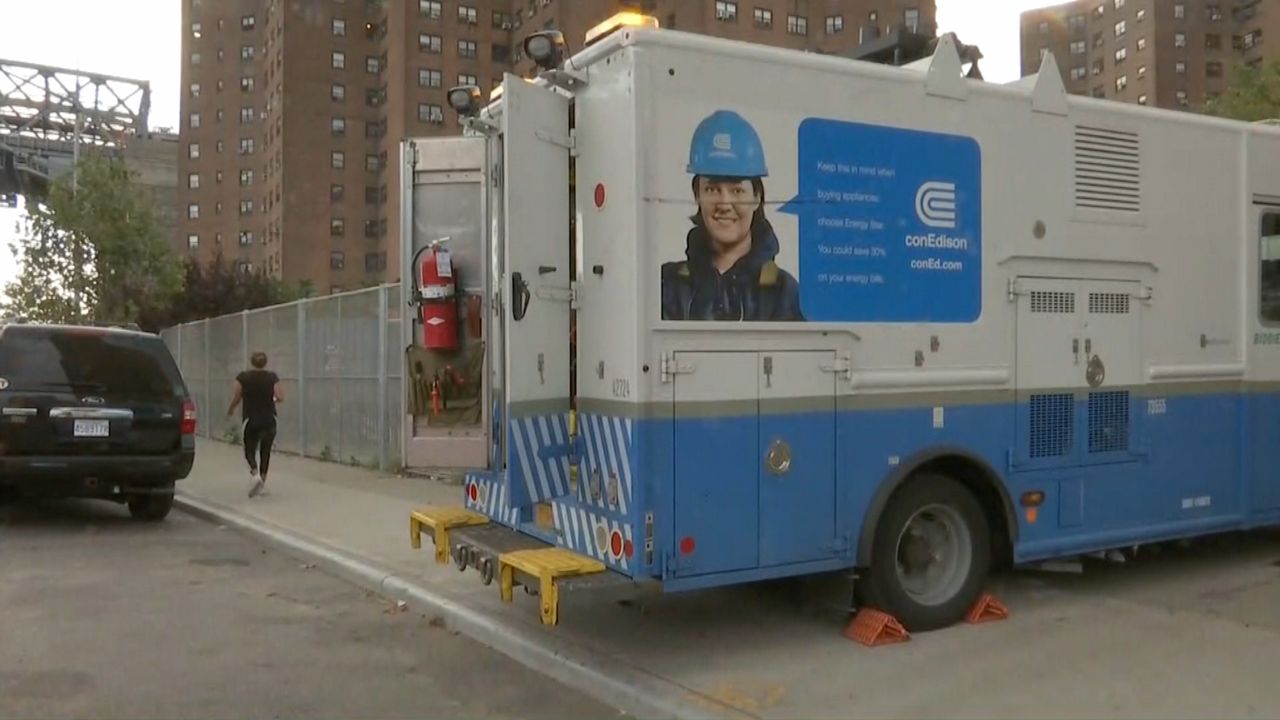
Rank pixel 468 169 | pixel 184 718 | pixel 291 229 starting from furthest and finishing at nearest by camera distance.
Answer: pixel 291 229 → pixel 468 169 → pixel 184 718

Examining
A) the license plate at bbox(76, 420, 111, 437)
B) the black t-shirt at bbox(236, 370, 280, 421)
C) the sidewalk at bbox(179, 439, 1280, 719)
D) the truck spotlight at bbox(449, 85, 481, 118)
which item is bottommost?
the sidewalk at bbox(179, 439, 1280, 719)

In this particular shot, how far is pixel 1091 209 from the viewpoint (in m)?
6.80

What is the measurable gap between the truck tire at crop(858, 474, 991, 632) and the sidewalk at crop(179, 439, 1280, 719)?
0.49 feet

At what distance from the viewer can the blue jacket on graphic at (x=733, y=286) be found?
550cm

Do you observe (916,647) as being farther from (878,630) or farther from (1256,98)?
(1256,98)

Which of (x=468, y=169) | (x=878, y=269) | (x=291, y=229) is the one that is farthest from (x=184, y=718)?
(x=291, y=229)

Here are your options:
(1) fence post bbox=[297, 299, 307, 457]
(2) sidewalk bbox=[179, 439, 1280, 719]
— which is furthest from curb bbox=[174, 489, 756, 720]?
(1) fence post bbox=[297, 299, 307, 457]

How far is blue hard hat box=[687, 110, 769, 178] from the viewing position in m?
5.55

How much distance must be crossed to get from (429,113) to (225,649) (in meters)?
72.6

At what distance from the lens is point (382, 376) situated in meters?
15.0

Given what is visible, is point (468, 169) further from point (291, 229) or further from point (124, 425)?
point (291, 229)

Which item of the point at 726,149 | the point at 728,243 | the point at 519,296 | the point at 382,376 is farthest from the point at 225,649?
the point at 382,376

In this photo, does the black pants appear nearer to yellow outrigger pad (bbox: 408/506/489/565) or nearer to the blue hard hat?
yellow outrigger pad (bbox: 408/506/489/565)

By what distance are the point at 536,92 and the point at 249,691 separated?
3.44 metres
